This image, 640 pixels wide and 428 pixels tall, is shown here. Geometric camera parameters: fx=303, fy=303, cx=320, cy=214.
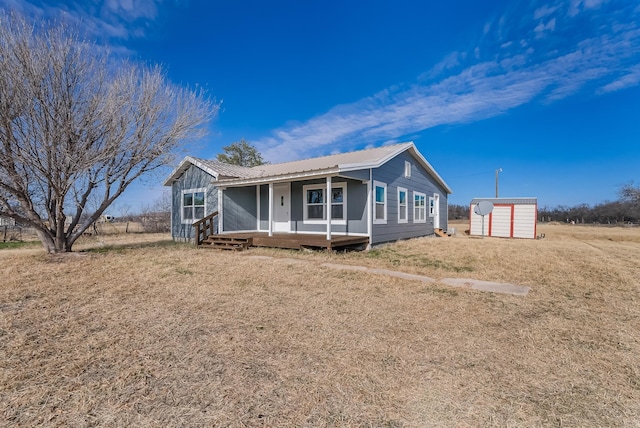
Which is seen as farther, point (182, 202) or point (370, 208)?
point (182, 202)

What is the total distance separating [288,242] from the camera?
9.90 meters

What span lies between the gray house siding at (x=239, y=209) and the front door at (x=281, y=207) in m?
1.15

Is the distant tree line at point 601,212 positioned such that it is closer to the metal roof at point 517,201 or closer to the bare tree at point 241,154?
the metal roof at point 517,201

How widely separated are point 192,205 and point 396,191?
897 cm

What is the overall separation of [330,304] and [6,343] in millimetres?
3481

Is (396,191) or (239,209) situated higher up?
(396,191)

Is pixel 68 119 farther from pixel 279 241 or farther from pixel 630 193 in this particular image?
pixel 630 193

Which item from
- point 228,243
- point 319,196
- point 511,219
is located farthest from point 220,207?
point 511,219

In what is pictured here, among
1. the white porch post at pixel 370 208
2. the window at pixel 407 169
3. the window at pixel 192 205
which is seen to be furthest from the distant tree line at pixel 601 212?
the window at pixel 192 205

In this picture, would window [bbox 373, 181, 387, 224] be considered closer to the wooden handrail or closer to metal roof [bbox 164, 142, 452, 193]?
metal roof [bbox 164, 142, 452, 193]

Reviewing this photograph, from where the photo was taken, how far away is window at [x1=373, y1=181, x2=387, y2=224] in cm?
1062

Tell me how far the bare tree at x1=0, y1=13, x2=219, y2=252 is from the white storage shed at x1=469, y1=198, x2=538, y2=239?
693 inches

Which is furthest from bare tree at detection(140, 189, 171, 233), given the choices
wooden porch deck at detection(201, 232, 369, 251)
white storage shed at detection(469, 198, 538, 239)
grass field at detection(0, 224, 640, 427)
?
white storage shed at detection(469, 198, 538, 239)

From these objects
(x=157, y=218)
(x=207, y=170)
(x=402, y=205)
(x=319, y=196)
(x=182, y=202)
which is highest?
(x=207, y=170)
